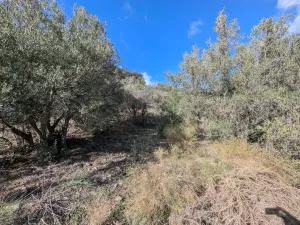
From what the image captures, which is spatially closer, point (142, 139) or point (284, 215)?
point (284, 215)

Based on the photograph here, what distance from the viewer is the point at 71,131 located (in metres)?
9.58

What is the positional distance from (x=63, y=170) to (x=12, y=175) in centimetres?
138

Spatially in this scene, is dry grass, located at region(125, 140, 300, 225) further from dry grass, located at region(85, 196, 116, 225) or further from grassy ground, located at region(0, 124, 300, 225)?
dry grass, located at region(85, 196, 116, 225)

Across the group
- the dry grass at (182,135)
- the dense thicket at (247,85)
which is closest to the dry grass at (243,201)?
the dense thicket at (247,85)

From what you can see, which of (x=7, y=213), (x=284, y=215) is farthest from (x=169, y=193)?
(x=7, y=213)

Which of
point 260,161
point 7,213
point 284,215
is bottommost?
point 284,215

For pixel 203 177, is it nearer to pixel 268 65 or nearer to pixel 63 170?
pixel 63 170

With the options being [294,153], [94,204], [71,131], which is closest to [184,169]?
[94,204]

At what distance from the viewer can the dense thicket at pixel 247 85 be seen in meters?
5.59

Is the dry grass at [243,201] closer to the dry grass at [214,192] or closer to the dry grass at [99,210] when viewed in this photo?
the dry grass at [214,192]

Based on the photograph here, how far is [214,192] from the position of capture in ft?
12.9

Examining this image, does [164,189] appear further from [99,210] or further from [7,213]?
[7,213]

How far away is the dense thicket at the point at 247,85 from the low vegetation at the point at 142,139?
0.04 meters

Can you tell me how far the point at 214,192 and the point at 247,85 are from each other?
15.7 ft
